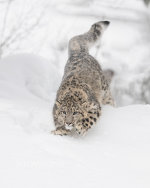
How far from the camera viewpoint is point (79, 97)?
5.47m

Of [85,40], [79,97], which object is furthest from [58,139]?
[85,40]

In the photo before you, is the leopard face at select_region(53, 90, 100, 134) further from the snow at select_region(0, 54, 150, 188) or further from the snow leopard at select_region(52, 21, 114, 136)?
the snow at select_region(0, 54, 150, 188)

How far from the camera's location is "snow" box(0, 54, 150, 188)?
4.11 metres

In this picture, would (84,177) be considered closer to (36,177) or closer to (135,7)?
(36,177)

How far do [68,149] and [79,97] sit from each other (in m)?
0.78

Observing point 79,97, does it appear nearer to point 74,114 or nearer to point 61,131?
point 74,114

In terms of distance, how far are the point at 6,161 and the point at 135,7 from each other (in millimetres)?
10467

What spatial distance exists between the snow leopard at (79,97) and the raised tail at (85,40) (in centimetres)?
21

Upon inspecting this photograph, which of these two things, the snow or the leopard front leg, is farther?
the leopard front leg

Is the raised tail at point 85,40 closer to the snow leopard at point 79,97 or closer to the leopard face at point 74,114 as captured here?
the snow leopard at point 79,97

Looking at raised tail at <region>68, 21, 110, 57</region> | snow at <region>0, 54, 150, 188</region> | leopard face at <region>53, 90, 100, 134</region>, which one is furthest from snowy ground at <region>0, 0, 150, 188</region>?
raised tail at <region>68, 21, 110, 57</region>

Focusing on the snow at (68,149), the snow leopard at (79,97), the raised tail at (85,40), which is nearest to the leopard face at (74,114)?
the snow leopard at (79,97)

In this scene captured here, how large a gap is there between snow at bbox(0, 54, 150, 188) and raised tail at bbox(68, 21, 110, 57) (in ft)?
2.91

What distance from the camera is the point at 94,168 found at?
4414 millimetres
